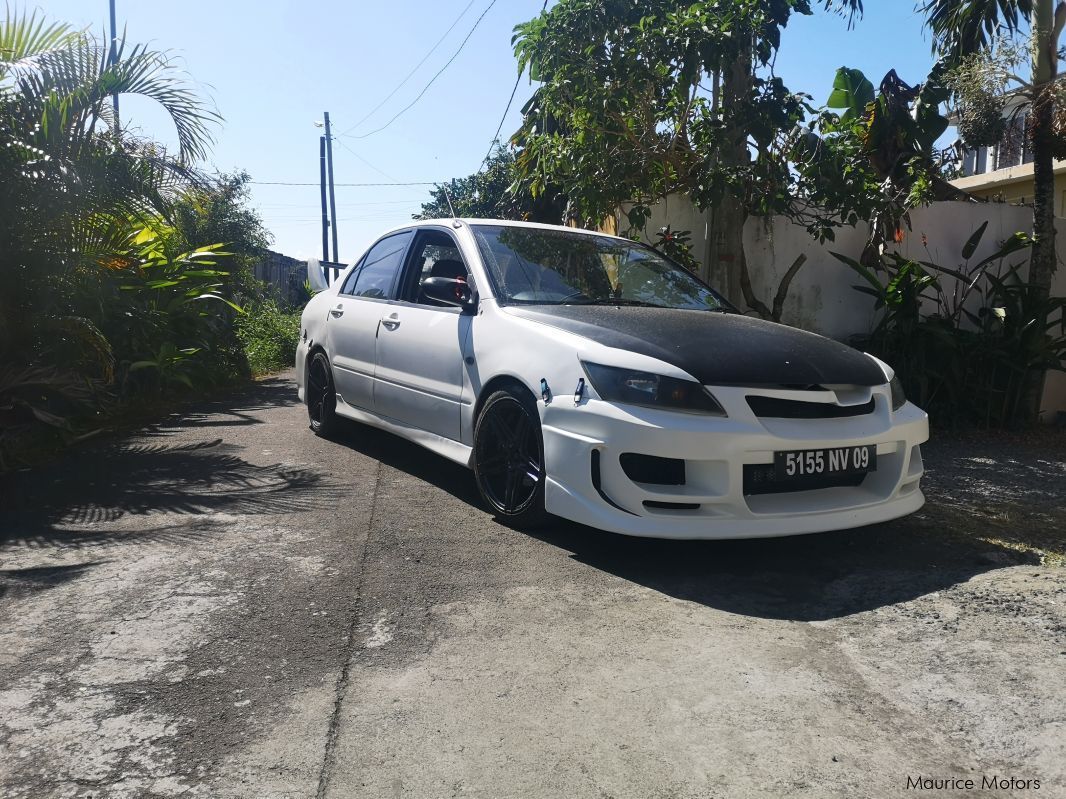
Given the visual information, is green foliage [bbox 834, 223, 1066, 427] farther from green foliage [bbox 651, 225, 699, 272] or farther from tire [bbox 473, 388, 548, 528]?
tire [bbox 473, 388, 548, 528]

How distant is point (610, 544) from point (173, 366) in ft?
20.4

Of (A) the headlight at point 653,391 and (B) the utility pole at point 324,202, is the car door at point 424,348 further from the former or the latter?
(B) the utility pole at point 324,202

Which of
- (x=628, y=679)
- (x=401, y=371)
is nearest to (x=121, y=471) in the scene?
(x=401, y=371)

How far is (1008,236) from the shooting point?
872 centimetres

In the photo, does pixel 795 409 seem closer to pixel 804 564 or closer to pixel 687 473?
pixel 687 473

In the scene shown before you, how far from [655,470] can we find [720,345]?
2.13 ft

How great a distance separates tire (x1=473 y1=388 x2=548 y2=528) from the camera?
4109 mm

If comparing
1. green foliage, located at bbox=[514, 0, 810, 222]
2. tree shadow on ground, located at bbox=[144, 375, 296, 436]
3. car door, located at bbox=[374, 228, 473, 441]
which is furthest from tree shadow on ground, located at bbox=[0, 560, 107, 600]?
green foliage, located at bbox=[514, 0, 810, 222]

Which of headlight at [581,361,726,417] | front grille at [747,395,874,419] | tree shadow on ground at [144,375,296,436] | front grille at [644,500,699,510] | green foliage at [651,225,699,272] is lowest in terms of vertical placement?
tree shadow on ground at [144,375,296,436]

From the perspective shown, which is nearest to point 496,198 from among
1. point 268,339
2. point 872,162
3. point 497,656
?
point 268,339

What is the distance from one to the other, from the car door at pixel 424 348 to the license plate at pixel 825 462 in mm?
1696

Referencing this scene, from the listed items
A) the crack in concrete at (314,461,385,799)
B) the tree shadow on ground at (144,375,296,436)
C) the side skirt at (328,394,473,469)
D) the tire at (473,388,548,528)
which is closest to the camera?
the crack in concrete at (314,461,385,799)

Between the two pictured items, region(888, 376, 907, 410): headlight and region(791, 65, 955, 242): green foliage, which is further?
region(791, 65, 955, 242): green foliage

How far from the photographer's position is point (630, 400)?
3713 mm
